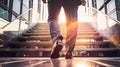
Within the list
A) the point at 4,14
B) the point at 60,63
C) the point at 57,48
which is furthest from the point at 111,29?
the point at 4,14

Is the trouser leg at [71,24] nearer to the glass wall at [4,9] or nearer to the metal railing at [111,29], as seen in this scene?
the metal railing at [111,29]

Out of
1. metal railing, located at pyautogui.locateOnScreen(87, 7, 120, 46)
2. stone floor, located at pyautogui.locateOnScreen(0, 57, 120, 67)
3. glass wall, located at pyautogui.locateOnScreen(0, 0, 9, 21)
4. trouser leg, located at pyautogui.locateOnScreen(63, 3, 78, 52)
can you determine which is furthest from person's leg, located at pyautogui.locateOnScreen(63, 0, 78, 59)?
glass wall, located at pyautogui.locateOnScreen(0, 0, 9, 21)

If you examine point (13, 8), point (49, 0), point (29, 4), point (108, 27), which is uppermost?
point (29, 4)

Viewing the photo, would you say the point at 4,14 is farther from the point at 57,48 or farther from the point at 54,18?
the point at 57,48

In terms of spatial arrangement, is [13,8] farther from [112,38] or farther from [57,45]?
[57,45]

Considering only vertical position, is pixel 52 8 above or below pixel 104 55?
above

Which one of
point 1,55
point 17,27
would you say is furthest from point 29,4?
point 1,55

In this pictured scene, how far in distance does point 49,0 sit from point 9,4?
5.33 m

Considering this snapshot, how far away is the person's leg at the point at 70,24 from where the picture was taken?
288cm

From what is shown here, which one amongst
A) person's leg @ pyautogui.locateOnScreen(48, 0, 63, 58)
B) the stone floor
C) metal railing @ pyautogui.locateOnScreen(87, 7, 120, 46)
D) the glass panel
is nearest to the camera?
the stone floor

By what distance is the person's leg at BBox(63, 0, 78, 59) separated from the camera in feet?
9.44

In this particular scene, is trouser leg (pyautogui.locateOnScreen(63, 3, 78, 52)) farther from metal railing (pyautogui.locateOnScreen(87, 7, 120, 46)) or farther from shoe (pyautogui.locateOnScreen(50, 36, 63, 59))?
metal railing (pyautogui.locateOnScreen(87, 7, 120, 46))

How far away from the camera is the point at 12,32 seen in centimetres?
493

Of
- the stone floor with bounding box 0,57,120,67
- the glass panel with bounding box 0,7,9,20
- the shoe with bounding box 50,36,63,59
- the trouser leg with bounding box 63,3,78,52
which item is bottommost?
the stone floor with bounding box 0,57,120,67
